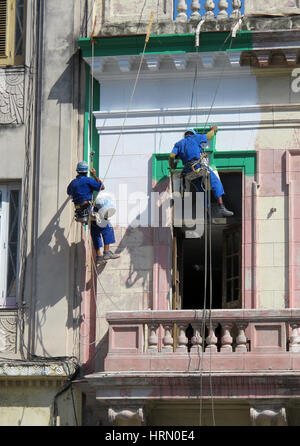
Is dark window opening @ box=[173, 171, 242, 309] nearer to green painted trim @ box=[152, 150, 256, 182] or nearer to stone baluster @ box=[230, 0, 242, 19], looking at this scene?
green painted trim @ box=[152, 150, 256, 182]

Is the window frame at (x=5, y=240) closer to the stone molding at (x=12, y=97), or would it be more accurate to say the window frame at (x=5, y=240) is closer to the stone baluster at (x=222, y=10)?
the stone molding at (x=12, y=97)

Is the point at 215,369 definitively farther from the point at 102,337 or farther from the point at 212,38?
the point at 212,38

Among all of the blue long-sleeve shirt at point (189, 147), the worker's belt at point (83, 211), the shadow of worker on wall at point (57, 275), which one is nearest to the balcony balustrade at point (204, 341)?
the shadow of worker on wall at point (57, 275)

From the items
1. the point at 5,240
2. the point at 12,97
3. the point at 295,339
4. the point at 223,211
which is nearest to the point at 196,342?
the point at 295,339

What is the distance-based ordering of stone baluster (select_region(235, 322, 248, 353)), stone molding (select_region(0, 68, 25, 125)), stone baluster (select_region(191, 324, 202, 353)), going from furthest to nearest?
stone molding (select_region(0, 68, 25, 125))
stone baluster (select_region(191, 324, 202, 353))
stone baluster (select_region(235, 322, 248, 353))

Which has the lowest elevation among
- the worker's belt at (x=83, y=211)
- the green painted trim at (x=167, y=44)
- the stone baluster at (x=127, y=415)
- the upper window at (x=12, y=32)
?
the stone baluster at (x=127, y=415)

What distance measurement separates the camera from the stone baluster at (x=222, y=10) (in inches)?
945

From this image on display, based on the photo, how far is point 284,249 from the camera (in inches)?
909

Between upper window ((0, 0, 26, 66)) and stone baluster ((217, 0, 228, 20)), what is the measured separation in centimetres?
334

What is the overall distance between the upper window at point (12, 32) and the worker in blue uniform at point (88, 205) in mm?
2714

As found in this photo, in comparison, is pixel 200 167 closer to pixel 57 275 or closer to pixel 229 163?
pixel 229 163

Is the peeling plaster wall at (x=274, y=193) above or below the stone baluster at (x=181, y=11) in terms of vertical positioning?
below

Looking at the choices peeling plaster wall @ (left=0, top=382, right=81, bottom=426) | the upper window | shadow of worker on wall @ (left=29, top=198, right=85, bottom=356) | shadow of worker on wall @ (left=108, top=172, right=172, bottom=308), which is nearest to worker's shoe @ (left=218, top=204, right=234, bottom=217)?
shadow of worker on wall @ (left=108, top=172, right=172, bottom=308)

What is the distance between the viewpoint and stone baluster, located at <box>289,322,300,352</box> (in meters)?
21.6
